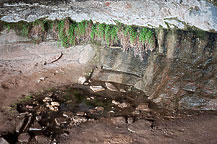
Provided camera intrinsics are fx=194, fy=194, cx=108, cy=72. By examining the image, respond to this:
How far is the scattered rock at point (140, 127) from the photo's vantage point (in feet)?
14.1

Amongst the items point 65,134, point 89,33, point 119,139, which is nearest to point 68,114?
point 65,134

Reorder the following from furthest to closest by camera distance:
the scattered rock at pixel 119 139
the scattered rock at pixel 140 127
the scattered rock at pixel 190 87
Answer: the scattered rock at pixel 190 87
the scattered rock at pixel 140 127
the scattered rock at pixel 119 139

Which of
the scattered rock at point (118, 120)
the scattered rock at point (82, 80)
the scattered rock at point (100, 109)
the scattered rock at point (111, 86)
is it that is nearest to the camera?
the scattered rock at point (118, 120)

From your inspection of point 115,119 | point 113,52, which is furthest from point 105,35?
point 115,119

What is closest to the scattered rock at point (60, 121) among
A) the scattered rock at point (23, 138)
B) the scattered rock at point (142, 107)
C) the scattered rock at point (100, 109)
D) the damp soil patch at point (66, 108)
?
the damp soil patch at point (66, 108)

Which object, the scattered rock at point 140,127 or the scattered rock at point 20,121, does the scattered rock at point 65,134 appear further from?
the scattered rock at point 140,127

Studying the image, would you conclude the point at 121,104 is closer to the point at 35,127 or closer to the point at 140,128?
the point at 140,128

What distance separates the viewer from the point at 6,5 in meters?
5.92

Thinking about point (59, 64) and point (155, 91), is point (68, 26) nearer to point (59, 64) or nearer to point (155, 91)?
point (59, 64)

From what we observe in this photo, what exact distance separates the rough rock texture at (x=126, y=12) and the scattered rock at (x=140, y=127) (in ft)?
9.63

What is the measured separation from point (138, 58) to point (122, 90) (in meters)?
1.17

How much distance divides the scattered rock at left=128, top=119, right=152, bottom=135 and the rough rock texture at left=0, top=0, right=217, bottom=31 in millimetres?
2936

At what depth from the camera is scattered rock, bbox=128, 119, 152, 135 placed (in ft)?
14.1

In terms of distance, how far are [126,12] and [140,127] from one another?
139 inches
